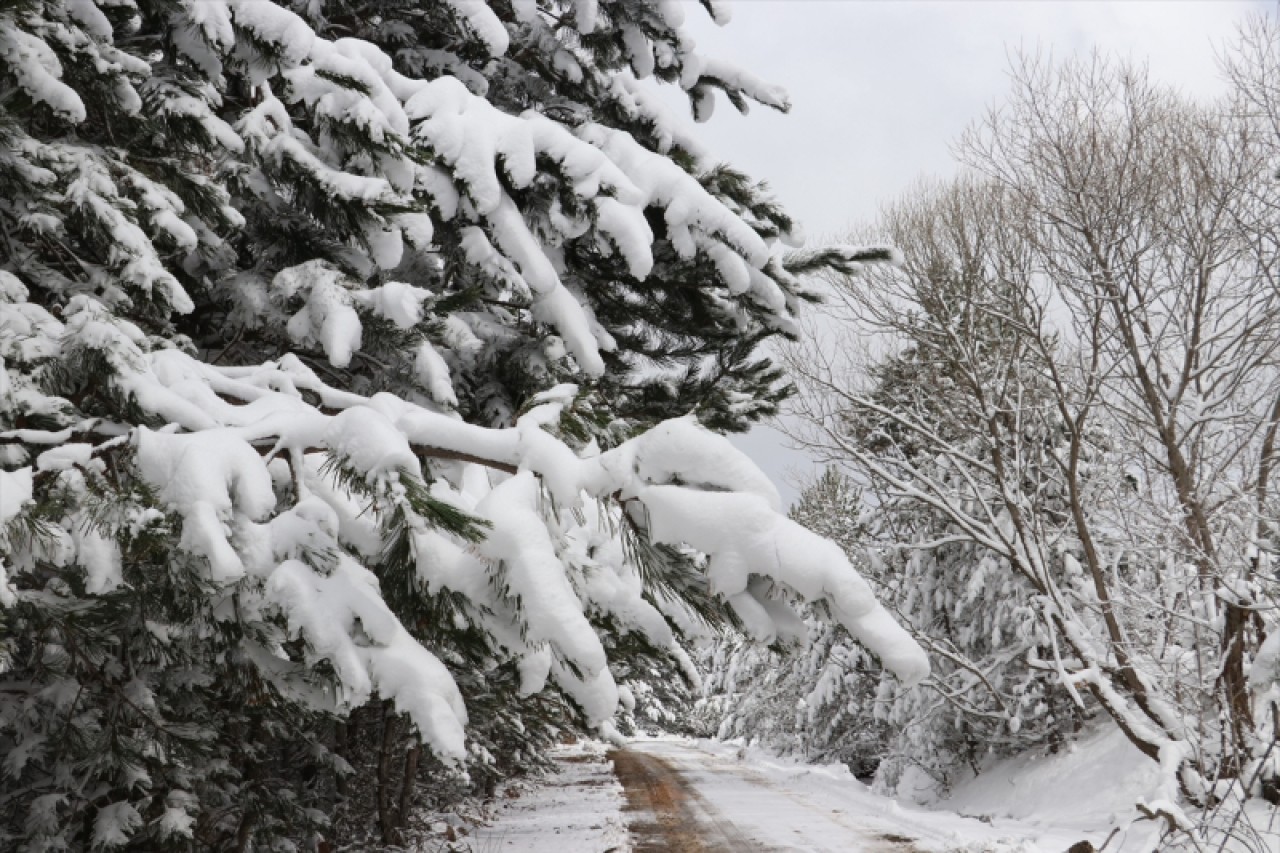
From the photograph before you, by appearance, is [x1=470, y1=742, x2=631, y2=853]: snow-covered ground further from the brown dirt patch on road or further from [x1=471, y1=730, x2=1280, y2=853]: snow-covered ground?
the brown dirt patch on road

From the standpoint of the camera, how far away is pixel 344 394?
225 cm

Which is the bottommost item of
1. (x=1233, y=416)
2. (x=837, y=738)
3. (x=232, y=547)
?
(x=837, y=738)

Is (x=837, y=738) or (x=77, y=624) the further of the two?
(x=837, y=738)

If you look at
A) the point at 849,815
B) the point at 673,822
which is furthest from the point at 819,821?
the point at 673,822

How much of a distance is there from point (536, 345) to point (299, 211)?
117cm

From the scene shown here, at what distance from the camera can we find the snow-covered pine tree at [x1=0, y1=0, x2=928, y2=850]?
155 cm

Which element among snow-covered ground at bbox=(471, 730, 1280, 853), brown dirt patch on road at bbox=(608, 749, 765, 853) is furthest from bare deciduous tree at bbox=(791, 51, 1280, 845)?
brown dirt patch on road at bbox=(608, 749, 765, 853)

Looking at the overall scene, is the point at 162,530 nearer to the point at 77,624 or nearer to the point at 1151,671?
the point at 77,624

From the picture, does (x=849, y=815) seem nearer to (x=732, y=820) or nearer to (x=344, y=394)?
(x=732, y=820)

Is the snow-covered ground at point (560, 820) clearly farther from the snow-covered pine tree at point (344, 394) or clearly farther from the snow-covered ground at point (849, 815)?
the snow-covered pine tree at point (344, 394)

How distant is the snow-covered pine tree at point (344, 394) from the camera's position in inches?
61.1

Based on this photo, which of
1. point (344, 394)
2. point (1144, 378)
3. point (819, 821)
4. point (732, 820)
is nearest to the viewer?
point (344, 394)

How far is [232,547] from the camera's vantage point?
154cm

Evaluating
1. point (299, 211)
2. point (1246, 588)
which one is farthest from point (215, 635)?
point (1246, 588)
